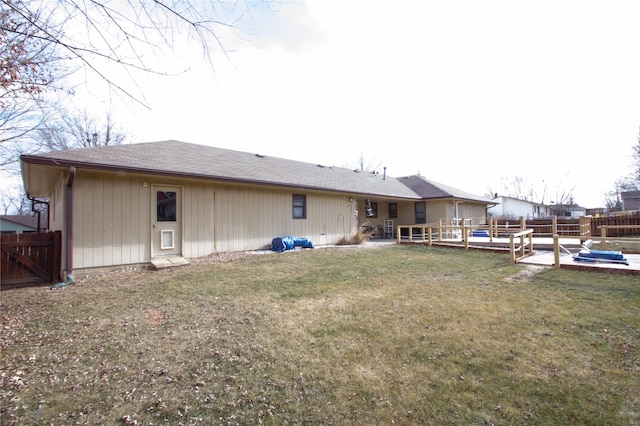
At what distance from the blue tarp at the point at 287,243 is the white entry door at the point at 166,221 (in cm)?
317

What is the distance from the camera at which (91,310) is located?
14.7 ft

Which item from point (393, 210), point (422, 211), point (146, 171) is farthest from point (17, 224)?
point (422, 211)

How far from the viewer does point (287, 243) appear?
1062 cm

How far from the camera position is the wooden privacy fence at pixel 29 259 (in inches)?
241

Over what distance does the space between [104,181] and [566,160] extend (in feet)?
176

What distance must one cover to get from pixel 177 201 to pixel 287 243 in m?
3.84

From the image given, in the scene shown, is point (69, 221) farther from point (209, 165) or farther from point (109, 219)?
Answer: point (209, 165)

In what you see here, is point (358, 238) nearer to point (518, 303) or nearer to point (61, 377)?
point (518, 303)

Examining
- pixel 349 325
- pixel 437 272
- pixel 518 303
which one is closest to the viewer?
pixel 349 325

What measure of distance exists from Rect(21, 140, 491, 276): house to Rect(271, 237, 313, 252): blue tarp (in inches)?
16.2

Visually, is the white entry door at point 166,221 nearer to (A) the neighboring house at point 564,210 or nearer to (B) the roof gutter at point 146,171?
(B) the roof gutter at point 146,171

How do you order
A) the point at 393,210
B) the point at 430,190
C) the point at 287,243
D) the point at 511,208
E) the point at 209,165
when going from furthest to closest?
the point at 511,208 → the point at 393,210 → the point at 430,190 → the point at 287,243 → the point at 209,165

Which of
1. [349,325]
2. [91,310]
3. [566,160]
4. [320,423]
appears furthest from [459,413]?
[566,160]

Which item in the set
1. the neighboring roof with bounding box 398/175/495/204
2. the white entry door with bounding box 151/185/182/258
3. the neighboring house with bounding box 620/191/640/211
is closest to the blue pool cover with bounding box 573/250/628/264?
the neighboring roof with bounding box 398/175/495/204
